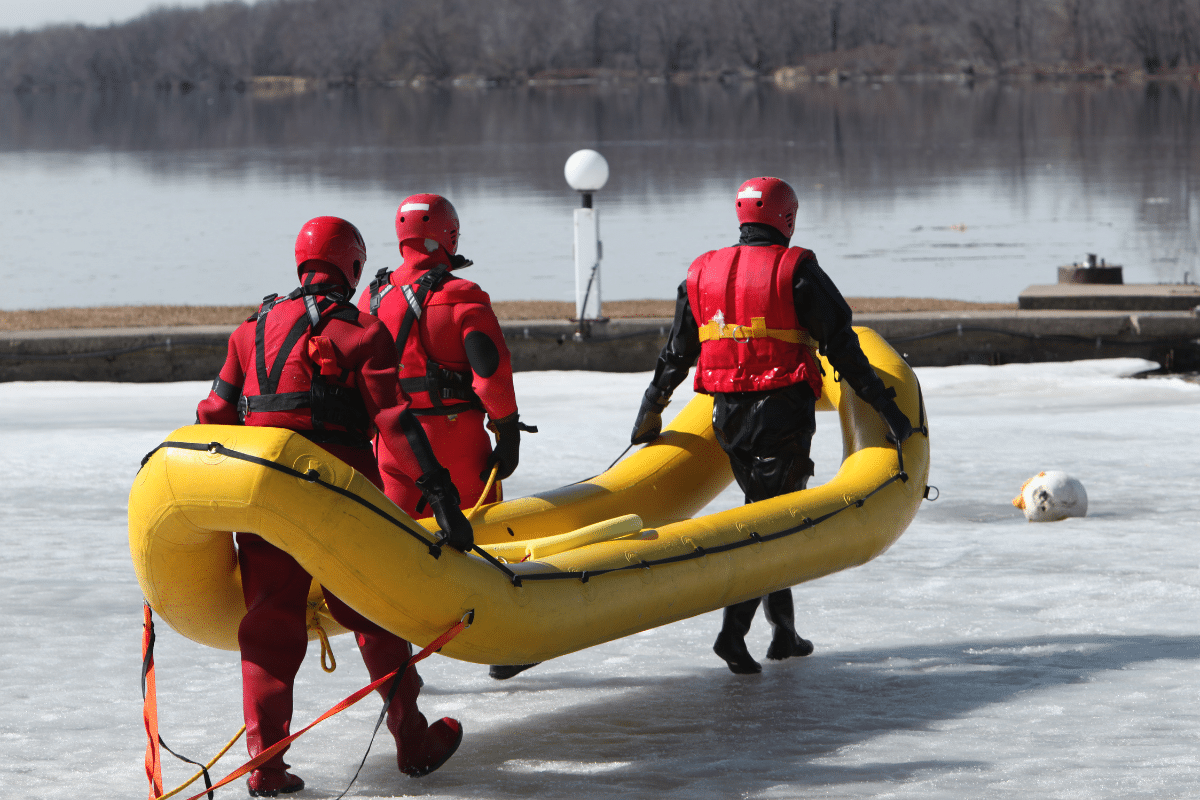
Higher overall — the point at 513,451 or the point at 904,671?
the point at 513,451

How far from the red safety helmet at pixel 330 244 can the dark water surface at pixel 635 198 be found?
35.6 ft

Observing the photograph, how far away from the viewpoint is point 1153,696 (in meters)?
4.35

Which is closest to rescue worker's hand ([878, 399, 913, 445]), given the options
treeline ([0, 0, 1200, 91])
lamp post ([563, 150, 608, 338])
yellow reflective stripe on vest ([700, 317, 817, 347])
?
yellow reflective stripe on vest ([700, 317, 817, 347])

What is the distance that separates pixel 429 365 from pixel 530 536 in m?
0.62

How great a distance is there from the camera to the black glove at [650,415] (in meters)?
5.04

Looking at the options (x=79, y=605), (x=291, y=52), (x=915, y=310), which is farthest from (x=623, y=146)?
(x=291, y=52)

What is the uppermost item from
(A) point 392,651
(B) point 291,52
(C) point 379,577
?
(B) point 291,52

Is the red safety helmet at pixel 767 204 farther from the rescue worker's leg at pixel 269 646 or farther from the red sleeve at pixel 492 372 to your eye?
the rescue worker's leg at pixel 269 646

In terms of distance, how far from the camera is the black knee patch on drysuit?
14.9 ft

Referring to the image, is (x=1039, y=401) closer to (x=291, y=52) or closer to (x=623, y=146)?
(x=623, y=146)

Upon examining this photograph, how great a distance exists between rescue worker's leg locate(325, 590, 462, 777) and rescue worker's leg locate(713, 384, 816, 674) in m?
1.09

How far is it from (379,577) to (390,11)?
180043 mm

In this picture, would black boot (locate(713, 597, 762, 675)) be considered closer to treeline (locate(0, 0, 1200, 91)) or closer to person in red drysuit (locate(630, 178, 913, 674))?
person in red drysuit (locate(630, 178, 913, 674))

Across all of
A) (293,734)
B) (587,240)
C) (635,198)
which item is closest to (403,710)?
(293,734)
